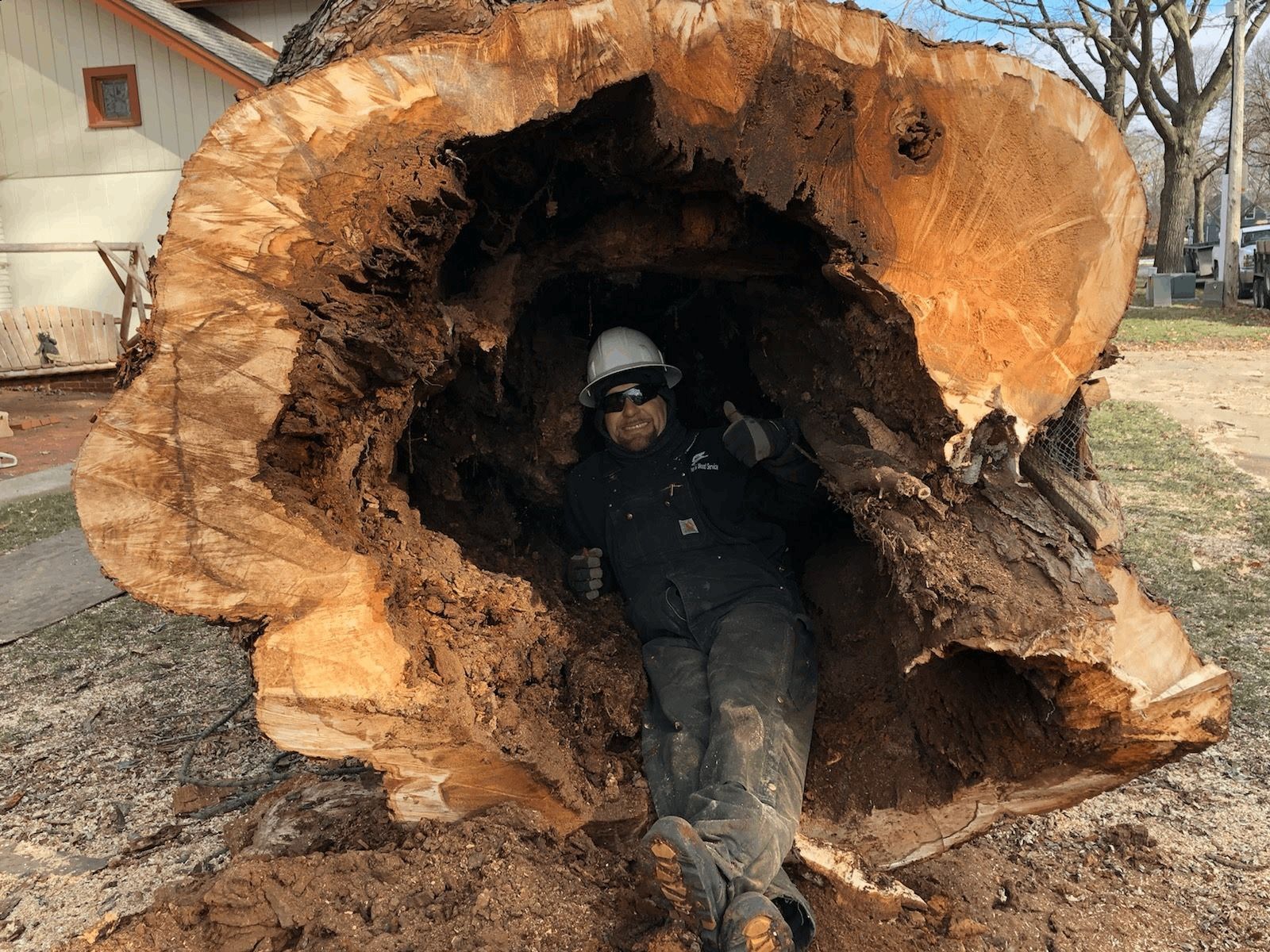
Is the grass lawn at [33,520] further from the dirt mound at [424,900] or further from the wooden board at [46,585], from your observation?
the dirt mound at [424,900]

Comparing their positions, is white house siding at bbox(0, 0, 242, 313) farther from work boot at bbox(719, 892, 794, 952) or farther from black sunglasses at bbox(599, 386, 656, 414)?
work boot at bbox(719, 892, 794, 952)

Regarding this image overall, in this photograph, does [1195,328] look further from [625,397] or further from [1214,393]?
[625,397]

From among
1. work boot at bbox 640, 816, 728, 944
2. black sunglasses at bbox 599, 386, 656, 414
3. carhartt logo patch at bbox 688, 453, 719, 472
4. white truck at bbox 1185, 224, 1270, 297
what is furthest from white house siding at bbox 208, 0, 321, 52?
white truck at bbox 1185, 224, 1270, 297

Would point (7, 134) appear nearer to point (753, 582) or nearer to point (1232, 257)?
point (753, 582)

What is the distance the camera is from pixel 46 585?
4.81 m

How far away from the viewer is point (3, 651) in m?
4.08

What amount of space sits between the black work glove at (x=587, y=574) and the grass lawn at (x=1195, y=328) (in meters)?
10.3

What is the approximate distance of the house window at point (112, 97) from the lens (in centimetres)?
1303

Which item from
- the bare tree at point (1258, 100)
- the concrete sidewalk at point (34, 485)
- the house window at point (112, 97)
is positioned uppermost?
the bare tree at point (1258, 100)

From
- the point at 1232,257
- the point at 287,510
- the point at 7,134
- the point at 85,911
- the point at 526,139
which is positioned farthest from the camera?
the point at 1232,257

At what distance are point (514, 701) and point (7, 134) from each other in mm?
15059

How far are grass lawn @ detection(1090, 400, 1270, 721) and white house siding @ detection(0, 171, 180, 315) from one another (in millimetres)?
12591

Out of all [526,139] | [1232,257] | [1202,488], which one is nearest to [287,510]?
[526,139]

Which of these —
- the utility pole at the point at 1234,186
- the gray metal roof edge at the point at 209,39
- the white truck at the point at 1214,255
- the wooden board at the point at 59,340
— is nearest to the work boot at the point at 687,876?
the wooden board at the point at 59,340
